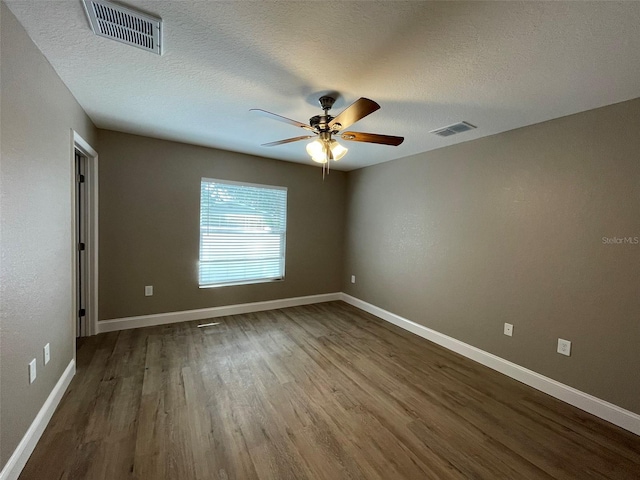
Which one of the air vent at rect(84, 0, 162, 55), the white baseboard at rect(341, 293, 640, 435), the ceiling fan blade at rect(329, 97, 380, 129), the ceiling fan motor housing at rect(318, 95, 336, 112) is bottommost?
the white baseboard at rect(341, 293, 640, 435)

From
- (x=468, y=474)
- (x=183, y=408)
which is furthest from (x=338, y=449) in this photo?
(x=183, y=408)

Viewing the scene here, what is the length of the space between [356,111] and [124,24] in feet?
4.43

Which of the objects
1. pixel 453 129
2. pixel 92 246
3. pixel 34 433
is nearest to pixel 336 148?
pixel 453 129

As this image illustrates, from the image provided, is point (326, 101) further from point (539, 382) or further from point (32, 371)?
point (539, 382)

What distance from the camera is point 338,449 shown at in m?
1.73

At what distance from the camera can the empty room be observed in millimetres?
1464

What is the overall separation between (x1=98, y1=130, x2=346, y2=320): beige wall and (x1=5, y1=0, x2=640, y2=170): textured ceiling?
848 millimetres

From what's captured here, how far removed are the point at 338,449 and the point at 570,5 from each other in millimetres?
2609

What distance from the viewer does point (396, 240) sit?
4.01 metres

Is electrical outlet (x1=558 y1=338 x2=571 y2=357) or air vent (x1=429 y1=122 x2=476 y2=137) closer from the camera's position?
electrical outlet (x1=558 y1=338 x2=571 y2=357)

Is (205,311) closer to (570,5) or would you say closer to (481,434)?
(481,434)

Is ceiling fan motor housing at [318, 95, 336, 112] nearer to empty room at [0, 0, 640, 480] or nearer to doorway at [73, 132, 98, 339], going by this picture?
empty room at [0, 0, 640, 480]

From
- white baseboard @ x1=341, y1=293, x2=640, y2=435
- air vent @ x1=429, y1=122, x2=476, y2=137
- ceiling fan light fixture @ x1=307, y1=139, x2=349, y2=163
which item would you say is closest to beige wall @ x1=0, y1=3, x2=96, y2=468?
ceiling fan light fixture @ x1=307, y1=139, x2=349, y2=163

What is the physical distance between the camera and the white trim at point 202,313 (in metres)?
3.40
